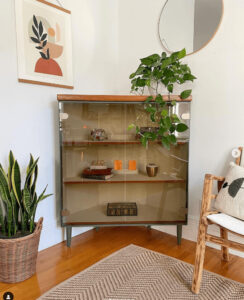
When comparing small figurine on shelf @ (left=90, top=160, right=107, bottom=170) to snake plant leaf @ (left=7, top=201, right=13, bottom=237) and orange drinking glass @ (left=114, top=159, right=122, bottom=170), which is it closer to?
orange drinking glass @ (left=114, top=159, right=122, bottom=170)

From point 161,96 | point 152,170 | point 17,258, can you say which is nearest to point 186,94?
point 161,96

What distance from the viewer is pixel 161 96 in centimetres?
187

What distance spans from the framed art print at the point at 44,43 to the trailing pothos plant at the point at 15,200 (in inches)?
27.8

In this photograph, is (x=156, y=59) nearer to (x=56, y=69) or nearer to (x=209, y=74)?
(x=209, y=74)

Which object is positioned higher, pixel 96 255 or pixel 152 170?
pixel 152 170

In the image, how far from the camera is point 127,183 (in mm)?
2104

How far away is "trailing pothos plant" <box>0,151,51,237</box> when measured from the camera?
5.17 ft

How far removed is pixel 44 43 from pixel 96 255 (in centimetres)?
175

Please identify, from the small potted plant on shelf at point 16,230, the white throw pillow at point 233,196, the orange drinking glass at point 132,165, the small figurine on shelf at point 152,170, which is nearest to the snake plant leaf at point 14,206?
the small potted plant on shelf at point 16,230

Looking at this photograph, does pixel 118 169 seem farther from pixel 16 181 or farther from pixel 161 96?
pixel 16 181

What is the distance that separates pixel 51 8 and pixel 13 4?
321mm

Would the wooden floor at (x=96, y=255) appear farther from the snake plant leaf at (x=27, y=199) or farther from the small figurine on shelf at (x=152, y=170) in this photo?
the small figurine on shelf at (x=152, y=170)

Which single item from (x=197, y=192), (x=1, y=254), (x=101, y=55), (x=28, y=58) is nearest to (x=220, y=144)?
(x=197, y=192)

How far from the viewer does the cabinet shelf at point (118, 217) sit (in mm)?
2049
